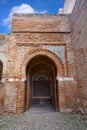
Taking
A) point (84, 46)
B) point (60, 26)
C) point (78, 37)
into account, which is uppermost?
point (60, 26)

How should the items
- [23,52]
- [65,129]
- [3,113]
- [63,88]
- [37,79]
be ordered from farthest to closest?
[37,79] < [23,52] < [63,88] < [3,113] < [65,129]

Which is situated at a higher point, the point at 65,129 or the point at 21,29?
the point at 21,29

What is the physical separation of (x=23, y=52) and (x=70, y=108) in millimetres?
3861

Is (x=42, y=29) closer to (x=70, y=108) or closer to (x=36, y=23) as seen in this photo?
(x=36, y=23)

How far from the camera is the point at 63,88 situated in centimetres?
604

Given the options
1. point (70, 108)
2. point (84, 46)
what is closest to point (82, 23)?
point (84, 46)

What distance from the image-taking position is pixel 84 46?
514 centimetres

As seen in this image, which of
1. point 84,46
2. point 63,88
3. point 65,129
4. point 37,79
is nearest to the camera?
point 65,129

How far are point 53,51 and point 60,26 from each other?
1636 mm

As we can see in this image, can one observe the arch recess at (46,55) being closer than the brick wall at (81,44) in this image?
No

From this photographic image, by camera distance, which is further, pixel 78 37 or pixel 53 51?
pixel 53 51

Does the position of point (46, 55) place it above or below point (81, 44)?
below

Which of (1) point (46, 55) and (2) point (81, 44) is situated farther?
(1) point (46, 55)

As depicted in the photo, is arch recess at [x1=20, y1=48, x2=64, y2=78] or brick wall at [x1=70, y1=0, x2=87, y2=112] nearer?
brick wall at [x1=70, y1=0, x2=87, y2=112]
